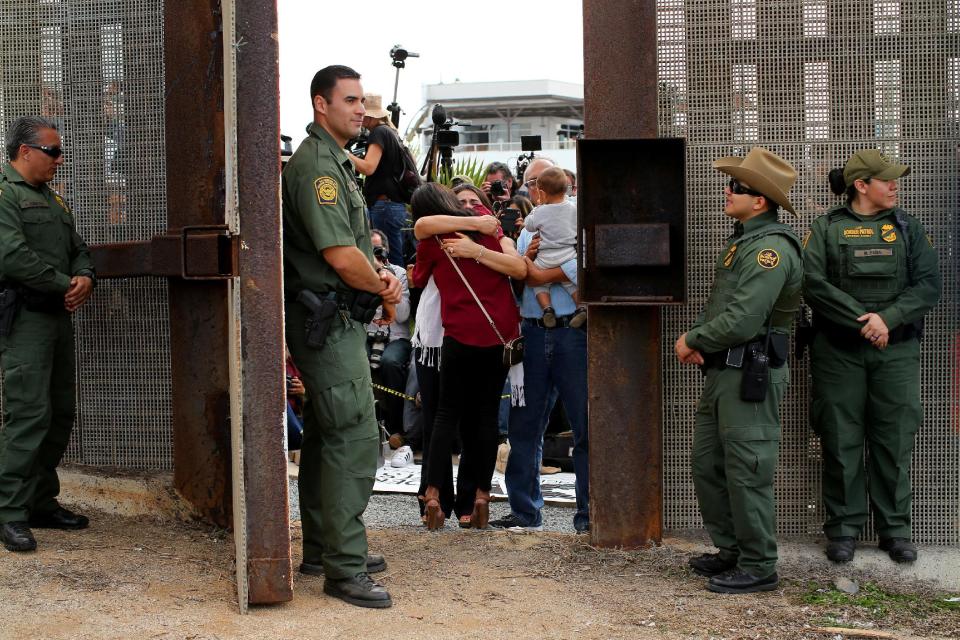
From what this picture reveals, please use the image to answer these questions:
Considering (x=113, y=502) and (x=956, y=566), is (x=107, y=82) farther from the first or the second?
(x=956, y=566)

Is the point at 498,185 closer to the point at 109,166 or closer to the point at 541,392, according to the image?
the point at 541,392

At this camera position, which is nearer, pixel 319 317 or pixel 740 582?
pixel 319 317

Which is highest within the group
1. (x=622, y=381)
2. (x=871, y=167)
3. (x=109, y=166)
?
(x=109, y=166)

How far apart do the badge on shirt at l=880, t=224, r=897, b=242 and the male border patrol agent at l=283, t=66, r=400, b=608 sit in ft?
8.14

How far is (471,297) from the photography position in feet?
20.9

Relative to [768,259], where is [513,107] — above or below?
above

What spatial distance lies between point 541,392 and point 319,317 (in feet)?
6.88

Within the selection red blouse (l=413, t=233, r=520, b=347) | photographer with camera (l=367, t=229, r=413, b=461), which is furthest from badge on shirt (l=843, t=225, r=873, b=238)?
photographer with camera (l=367, t=229, r=413, b=461)

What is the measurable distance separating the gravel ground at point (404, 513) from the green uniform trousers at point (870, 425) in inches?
70.2

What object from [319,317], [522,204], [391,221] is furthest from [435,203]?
[391,221]

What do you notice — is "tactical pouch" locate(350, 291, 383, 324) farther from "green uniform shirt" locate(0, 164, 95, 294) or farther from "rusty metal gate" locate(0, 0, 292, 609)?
"green uniform shirt" locate(0, 164, 95, 294)

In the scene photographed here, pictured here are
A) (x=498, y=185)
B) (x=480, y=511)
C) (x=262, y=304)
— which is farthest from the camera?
(x=498, y=185)

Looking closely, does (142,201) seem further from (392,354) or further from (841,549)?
(841,549)

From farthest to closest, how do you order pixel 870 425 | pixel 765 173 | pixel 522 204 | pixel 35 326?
1. pixel 522 204
2. pixel 35 326
3. pixel 870 425
4. pixel 765 173
